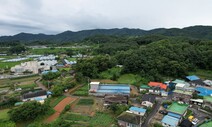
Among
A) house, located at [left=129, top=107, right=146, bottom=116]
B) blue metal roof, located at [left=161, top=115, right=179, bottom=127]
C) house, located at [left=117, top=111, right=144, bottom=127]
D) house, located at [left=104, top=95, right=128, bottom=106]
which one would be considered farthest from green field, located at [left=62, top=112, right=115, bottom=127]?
blue metal roof, located at [left=161, top=115, right=179, bottom=127]

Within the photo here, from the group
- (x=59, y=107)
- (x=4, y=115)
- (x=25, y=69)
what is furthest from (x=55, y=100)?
(x=25, y=69)

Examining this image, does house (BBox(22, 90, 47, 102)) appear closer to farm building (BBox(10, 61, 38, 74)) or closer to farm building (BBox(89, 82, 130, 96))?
farm building (BBox(89, 82, 130, 96))

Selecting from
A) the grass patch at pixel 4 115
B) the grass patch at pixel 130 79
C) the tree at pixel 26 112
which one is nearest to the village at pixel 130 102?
the grass patch at pixel 4 115

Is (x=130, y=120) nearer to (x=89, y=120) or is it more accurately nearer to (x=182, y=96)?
(x=89, y=120)

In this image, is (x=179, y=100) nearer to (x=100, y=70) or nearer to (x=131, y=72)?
(x=131, y=72)

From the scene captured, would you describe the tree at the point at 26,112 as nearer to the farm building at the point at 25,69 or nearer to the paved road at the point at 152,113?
the paved road at the point at 152,113

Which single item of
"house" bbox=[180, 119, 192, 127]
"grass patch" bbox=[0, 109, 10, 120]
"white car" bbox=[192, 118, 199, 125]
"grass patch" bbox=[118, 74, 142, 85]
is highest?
"grass patch" bbox=[118, 74, 142, 85]

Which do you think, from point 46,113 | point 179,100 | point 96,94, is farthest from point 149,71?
point 46,113
